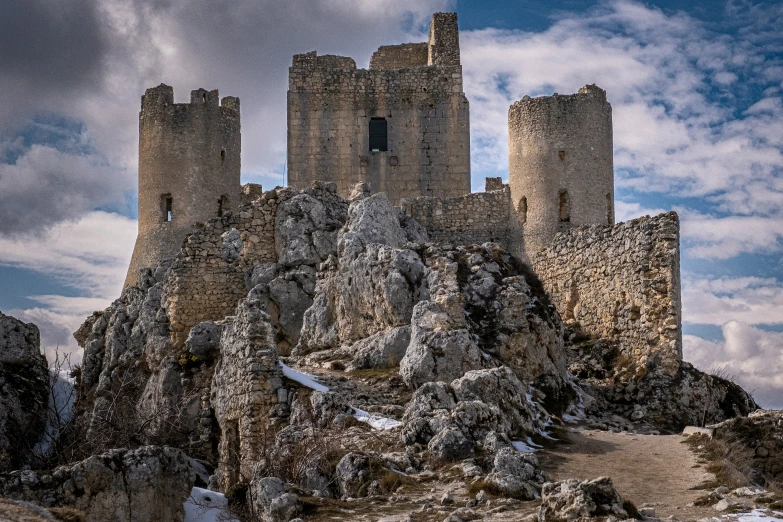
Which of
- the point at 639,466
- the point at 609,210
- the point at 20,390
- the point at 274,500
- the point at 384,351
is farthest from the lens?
the point at 609,210

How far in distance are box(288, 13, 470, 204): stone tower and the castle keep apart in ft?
0.12

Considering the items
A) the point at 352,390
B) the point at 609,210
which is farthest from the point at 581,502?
the point at 609,210

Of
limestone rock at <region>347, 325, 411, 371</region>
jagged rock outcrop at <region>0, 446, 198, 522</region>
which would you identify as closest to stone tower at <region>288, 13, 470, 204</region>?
limestone rock at <region>347, 325, 411, 371</region>

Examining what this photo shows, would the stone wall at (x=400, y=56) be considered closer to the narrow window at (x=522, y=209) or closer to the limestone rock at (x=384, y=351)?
the narrow window at (x=522, y=209)

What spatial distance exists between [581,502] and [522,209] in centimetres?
2057

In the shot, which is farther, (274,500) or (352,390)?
(352,390)

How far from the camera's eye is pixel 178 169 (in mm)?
35188

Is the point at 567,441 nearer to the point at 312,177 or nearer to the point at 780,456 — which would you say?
the point at 780,456

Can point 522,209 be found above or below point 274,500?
above

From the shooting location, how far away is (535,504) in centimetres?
1188

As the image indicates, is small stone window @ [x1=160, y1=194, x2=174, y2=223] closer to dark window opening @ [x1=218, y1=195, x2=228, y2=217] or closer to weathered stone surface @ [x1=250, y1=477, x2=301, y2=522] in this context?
dark window opening @ [x1=218, y1=195, x2=228, y2=217]

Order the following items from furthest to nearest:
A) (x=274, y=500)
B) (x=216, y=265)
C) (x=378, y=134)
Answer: (x=378, y=134), (x=216, y=265), (x=274, y=500)

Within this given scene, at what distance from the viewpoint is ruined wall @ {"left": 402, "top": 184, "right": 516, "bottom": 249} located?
2978cm

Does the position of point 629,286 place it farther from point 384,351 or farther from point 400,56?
point 400,56
